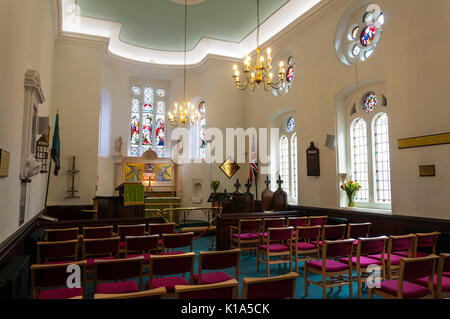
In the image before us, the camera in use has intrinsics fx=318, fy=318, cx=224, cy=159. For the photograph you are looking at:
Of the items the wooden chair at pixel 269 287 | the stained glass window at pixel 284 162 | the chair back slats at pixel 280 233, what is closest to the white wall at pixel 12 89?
the wooden chair at pixel 269 287

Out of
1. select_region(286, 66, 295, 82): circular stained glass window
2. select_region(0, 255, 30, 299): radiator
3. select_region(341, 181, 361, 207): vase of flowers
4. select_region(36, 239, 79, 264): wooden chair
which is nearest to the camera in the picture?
select_region(0, 255, 30, 299): radiator

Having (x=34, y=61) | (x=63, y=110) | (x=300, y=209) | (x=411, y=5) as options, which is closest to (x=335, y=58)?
(x=411, y=5)

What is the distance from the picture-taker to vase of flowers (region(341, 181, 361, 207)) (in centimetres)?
765

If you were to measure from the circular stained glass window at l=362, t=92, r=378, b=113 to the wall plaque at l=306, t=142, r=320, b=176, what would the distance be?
167cm

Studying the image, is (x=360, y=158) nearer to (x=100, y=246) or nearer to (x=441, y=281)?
(x=441, y=281)

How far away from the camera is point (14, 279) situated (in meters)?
2.79

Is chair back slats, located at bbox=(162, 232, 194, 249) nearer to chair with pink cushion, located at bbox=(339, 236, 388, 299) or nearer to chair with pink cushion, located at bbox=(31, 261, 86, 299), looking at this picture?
chair with pink cushion, located at bbox=(31, 261, 86, 299)

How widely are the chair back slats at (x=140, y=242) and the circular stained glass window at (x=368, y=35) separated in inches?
264

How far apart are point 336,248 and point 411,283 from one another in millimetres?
929

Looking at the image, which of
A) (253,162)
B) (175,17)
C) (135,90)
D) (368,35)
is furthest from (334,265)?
(135,90)

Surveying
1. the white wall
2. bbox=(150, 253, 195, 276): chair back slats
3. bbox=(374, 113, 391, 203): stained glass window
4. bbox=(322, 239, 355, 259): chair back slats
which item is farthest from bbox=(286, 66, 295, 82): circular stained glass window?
bbox=(150, 253, 195, 276): chair back slats

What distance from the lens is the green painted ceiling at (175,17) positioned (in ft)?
31.2

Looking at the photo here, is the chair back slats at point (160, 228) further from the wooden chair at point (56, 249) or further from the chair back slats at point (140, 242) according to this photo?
the wooden chair at point (56, 249)
